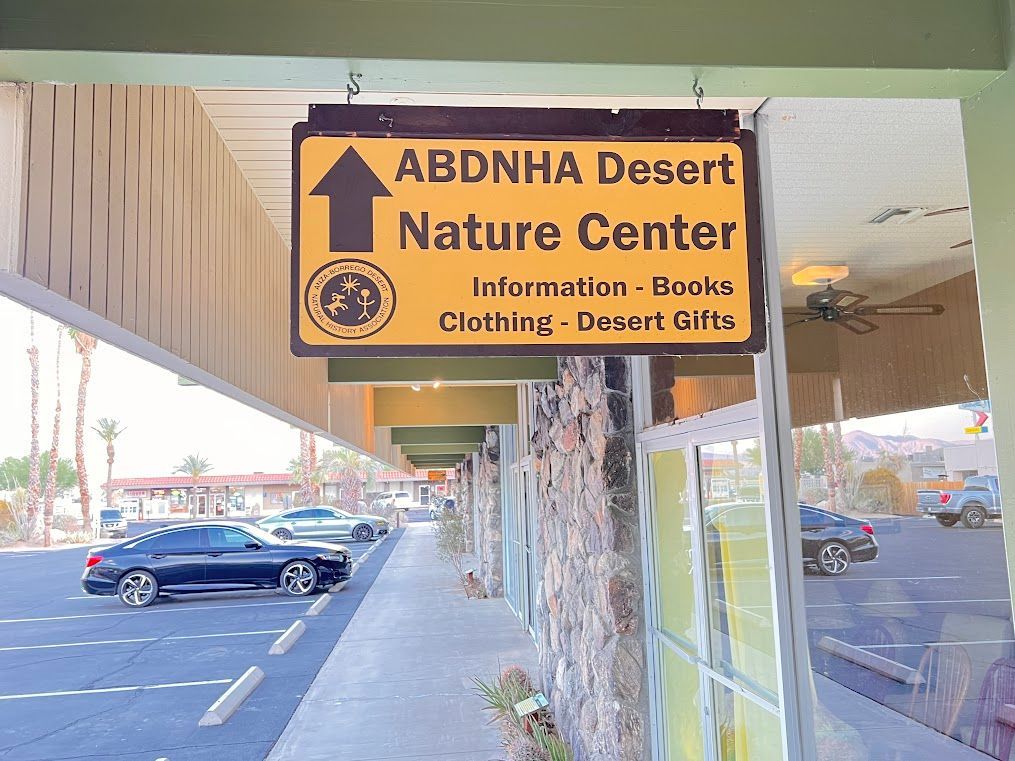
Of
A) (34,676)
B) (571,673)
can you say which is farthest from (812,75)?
(34,676)

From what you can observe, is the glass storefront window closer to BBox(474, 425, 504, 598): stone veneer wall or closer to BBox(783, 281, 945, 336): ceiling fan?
BBox(783, 281, 945, 336): ceiling fan

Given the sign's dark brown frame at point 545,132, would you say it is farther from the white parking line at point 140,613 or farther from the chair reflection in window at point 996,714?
the white parking line at point 140,613

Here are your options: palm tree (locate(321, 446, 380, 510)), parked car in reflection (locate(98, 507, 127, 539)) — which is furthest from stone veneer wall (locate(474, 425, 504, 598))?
parked car in reflection (locate(98, 507, 127, 539))

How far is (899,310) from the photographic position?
3018 millimetres

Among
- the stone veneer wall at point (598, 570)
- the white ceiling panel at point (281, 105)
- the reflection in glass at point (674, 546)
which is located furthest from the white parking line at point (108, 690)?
the white ceiling panel at point (281, 105)

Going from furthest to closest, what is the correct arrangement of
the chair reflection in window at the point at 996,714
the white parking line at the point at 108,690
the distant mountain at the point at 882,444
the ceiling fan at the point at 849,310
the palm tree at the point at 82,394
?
the palm tree at the point at 82,394
the white parking line at the point at 108,690
the ceiling fan at the point at 849,310
the chair reflection in window at the point at 996,714
the distant mountain at the point at 882,444

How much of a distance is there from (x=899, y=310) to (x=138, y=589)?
49.0ft

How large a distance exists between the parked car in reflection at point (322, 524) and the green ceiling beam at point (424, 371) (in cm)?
2375

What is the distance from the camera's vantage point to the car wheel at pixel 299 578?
1498 cm

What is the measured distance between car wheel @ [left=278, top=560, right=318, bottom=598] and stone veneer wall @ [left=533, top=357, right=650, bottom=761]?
32.8 feet

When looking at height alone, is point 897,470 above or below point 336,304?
below

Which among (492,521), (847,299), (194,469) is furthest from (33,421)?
(847,299)

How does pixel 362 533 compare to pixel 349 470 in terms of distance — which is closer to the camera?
pixel 362 533

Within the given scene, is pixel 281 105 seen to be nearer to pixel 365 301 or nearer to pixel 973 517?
pixel 365 301
